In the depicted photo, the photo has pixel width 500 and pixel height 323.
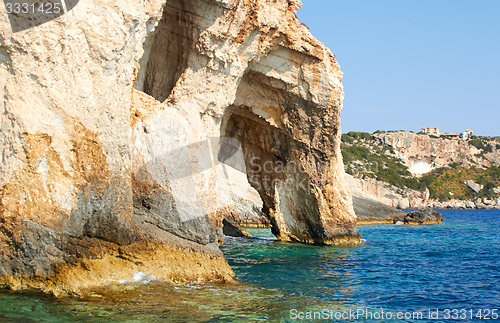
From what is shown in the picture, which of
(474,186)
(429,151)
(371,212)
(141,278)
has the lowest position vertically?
(371,212)

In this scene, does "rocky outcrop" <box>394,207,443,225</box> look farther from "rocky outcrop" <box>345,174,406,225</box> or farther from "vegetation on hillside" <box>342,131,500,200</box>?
"vegetation on hillside" <box>342,131,500,200</box>

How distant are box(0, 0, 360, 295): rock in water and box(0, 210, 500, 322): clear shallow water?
61 cm

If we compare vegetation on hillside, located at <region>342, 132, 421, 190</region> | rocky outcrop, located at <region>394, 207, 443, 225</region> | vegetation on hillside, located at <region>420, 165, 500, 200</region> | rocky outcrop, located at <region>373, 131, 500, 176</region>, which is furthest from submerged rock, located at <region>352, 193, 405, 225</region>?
rocky outcrop, located at <region>373, 131, 500, 176</region>

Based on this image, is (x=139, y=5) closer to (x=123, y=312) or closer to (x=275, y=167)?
(x=123, y=312)

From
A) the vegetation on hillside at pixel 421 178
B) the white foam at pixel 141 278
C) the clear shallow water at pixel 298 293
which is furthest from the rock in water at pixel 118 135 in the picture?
the vegetation on hillside at pixel 421 178

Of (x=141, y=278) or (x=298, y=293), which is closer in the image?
(x=141, y=278)

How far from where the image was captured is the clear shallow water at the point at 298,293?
6.10 m

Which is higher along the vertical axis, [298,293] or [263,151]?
[263,151]

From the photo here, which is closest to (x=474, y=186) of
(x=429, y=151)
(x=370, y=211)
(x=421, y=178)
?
(x=421, y=178)

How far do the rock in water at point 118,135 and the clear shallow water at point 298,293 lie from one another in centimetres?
61

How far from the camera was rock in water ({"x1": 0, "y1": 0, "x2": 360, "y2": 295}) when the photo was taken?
6.54 meters

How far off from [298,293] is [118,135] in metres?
4.58

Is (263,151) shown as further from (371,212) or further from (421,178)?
(421,178)

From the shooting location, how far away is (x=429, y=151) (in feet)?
295
